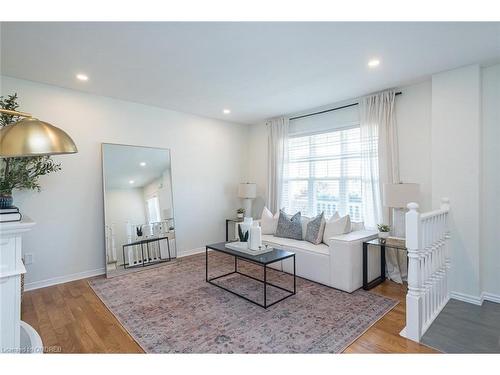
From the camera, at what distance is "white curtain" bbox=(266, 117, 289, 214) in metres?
4.97

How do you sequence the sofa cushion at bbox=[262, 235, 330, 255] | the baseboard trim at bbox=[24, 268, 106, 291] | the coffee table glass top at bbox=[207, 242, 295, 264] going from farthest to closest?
the sofa cushion at bbox=[262, 235, 330, 255] < the baseboard trim at bbox=[24, 268, 106, 291] < the coffee table glass top at bbox=[207, 242, 295, 264]

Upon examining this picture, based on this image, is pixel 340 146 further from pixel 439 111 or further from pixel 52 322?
pixel 52 322

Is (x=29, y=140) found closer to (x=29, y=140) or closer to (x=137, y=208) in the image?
(x=29, y=140)

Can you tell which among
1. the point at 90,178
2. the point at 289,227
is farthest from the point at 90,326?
the point at 289,227

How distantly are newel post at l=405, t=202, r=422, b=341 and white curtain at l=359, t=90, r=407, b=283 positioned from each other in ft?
4.60

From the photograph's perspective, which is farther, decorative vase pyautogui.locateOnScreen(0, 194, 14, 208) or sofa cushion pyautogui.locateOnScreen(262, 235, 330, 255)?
sofa cushion pyautogui.locateOnScreen(262, 235, 330, 255)

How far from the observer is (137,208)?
4.06m

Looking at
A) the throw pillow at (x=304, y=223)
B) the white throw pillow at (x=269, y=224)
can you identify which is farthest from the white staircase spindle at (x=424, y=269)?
the white throw pillow at (x=269, y=224)

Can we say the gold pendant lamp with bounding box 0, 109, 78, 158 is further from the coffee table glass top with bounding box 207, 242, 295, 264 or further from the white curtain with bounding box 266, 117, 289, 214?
the white curtain with bounding box 266, 117, 289, 214

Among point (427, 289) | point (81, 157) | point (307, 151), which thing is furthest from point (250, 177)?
point (427, 289)

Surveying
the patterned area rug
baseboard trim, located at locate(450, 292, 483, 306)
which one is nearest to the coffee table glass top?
the patterned area rug

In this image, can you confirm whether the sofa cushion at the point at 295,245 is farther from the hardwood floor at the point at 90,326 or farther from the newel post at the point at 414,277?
the newel post at the point at 414,277

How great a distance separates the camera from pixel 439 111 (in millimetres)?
3082

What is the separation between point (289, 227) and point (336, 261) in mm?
1044
